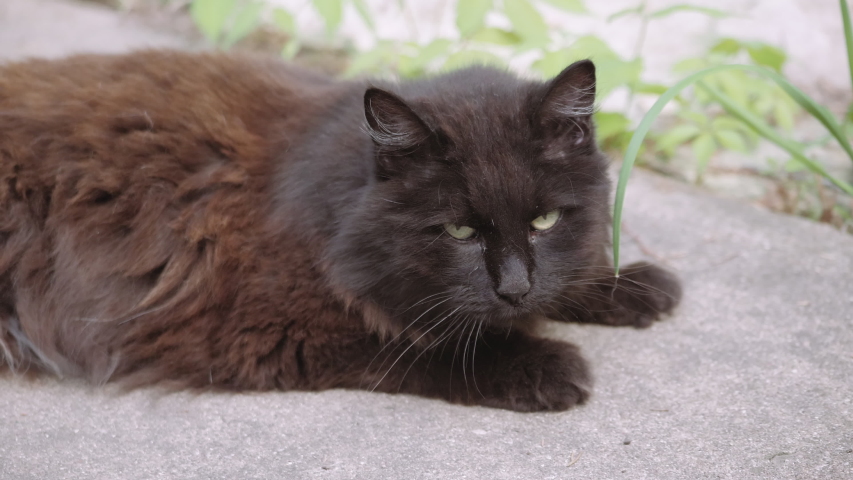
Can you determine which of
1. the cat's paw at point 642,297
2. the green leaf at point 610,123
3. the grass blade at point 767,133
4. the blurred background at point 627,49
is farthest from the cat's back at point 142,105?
the green leaf at point 610,123

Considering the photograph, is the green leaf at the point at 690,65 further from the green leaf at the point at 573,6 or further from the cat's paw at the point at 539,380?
the cat's paw at the point at 539,380

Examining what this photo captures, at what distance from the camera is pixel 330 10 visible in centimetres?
293

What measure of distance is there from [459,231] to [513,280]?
21 cm

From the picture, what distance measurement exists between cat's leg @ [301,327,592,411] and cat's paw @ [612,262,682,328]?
41 centimetres

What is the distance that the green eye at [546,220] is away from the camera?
6.21 ft

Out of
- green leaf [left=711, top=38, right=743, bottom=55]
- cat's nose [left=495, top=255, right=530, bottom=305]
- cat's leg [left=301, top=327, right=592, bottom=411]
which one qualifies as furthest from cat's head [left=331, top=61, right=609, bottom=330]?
green leaf [left=711, top=38, right=743, bottom=55]

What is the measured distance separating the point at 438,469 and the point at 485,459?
0.42 ft

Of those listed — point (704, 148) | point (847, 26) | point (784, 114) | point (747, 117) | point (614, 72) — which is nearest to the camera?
point (847, 26)

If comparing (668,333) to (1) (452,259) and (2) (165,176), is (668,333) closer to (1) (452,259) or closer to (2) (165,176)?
(1) (452,259)

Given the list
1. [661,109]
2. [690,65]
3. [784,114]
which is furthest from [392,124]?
[784,114]

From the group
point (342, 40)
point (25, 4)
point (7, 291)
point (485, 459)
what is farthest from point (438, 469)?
point (25, 4)

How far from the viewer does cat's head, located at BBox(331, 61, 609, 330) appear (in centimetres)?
182

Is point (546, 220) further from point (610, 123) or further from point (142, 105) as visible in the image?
point (610, 123)

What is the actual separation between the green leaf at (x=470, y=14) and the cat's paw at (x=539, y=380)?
1631 mm
